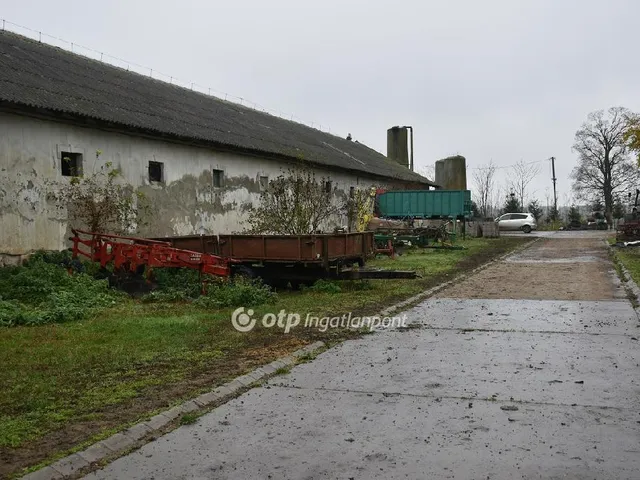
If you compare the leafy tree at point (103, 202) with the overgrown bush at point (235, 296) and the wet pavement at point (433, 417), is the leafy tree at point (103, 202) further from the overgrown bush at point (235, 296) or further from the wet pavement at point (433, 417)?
the wet pavement at point (433, 417)

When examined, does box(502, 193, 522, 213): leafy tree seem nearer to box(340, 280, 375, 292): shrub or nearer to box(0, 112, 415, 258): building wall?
box(0, 112, 415, 258): building wall

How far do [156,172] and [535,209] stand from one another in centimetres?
5898

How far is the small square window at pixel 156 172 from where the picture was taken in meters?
17.5

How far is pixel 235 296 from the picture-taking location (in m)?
10.8

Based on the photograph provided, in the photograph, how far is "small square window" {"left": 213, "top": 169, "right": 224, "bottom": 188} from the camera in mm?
20375

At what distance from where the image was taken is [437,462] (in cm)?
410

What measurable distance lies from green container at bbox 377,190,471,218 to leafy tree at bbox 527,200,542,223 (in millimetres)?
39421

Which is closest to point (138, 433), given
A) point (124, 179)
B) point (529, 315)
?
point (529, 315)

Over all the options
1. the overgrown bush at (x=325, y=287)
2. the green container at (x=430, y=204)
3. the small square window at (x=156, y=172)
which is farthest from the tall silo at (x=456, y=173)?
the overgrown bush at (x=325, y=287)

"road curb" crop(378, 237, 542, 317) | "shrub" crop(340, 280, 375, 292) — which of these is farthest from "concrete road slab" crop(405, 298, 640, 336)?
"shrub" crop(340, 280, 375, 292)

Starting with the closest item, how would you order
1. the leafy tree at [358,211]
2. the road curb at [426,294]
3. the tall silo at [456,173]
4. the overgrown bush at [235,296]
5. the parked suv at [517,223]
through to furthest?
1. the road curb at [426,294]
2. the overgrown bush at [235,296]
3. the leafy tree at [358,211]
4. the tall silo at [456,173]
5. the parked suv at [517,223]

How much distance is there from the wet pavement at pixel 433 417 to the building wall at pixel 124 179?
907 cm

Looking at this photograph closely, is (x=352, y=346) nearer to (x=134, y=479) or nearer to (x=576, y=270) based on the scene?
(x=134, y=479)

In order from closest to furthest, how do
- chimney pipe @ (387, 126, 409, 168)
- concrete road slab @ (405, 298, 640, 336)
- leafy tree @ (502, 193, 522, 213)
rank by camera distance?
concrete road slab @ (405, 298, 640, 336)
chimney pipe @ (387, 126, 409, 168)
leafy tree @ (502, 193, 522, 213)
